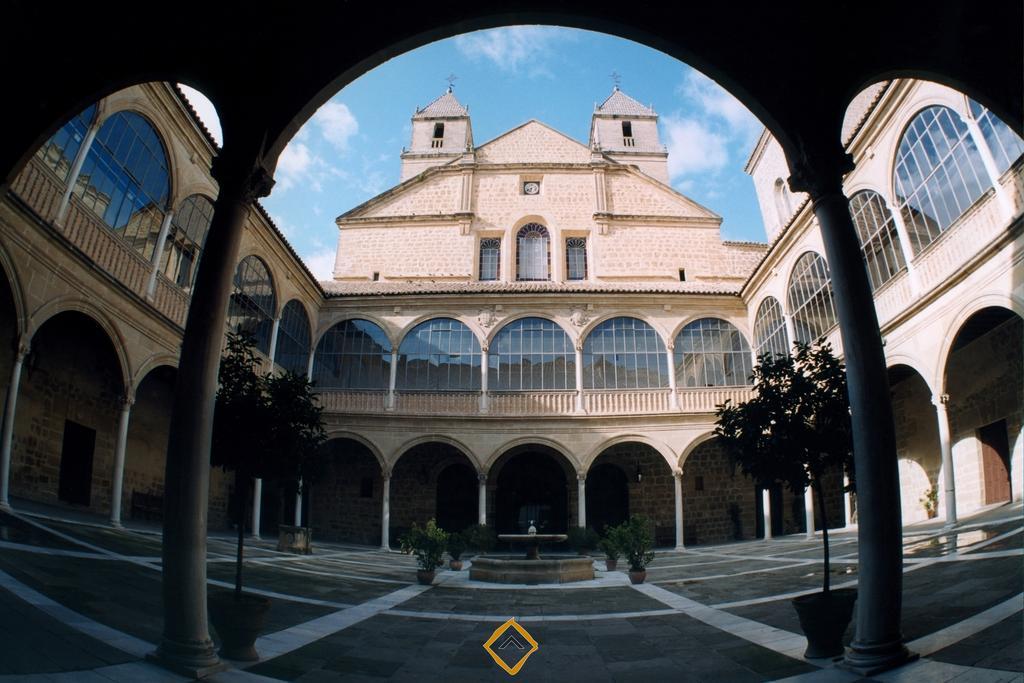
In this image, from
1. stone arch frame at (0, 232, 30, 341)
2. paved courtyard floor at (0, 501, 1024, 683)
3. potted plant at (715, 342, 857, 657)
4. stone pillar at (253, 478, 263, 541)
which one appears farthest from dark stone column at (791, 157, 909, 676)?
stone pillar at (253, 478, 263, 541)

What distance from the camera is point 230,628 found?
17.4 ft

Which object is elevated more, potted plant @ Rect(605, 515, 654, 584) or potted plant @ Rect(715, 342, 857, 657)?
potted plant @ Rect(715, 342, 857, 657)

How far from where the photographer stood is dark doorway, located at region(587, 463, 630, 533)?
2311 centimetres

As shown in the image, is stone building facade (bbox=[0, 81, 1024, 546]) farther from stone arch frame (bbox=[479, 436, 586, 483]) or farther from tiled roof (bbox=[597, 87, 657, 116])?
tiled roof (bbox=[597, 87, 657, 116])

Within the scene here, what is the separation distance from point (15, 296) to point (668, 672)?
12.0 meters

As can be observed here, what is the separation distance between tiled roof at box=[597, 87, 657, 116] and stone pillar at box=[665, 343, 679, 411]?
2421 cm

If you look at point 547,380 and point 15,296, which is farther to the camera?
point 547,380

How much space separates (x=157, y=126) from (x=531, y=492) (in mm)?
16900

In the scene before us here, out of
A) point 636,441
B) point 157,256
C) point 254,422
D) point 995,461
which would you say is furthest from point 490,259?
point 254,422

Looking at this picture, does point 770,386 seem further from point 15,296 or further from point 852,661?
point 15,296

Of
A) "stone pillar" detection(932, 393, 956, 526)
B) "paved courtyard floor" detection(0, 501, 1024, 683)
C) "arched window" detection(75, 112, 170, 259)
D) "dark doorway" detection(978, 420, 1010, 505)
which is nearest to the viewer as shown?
"paved courtyard floor" detection(0, 501, 1024, 683)

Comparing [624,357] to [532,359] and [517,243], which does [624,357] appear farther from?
[517,243]

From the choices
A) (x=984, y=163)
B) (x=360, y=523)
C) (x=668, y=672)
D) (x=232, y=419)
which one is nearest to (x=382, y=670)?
(x=668, y=672)

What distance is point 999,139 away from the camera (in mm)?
11500
